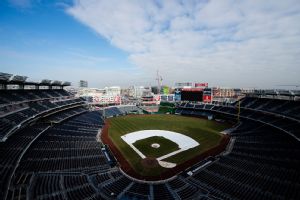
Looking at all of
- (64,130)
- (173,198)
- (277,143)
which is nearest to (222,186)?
(173,198)

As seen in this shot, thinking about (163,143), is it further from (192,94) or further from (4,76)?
(192,94)

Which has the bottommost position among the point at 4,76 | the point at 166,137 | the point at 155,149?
the point at 155,149

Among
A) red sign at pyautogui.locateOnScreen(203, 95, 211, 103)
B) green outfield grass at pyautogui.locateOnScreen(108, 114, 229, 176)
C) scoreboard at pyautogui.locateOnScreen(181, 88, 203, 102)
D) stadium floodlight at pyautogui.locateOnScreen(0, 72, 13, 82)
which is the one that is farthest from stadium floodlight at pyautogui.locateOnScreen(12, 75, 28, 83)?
red sign at pyautogui.locateOnScreen(203, 95, 211, 103)

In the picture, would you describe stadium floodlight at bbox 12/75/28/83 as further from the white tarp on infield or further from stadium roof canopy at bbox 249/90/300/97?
stadium roof canopy at bbox 249/90/300/97

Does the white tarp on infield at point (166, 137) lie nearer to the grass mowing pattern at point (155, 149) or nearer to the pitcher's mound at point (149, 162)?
the grass mowing pattern at point (155, 149)

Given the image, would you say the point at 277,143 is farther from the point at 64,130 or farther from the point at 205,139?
the point at 64,130

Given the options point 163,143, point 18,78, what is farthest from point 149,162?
point 18,78

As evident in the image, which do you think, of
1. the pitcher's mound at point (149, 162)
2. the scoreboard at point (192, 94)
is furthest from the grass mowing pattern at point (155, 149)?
the scoreboard at point (192, 94)
